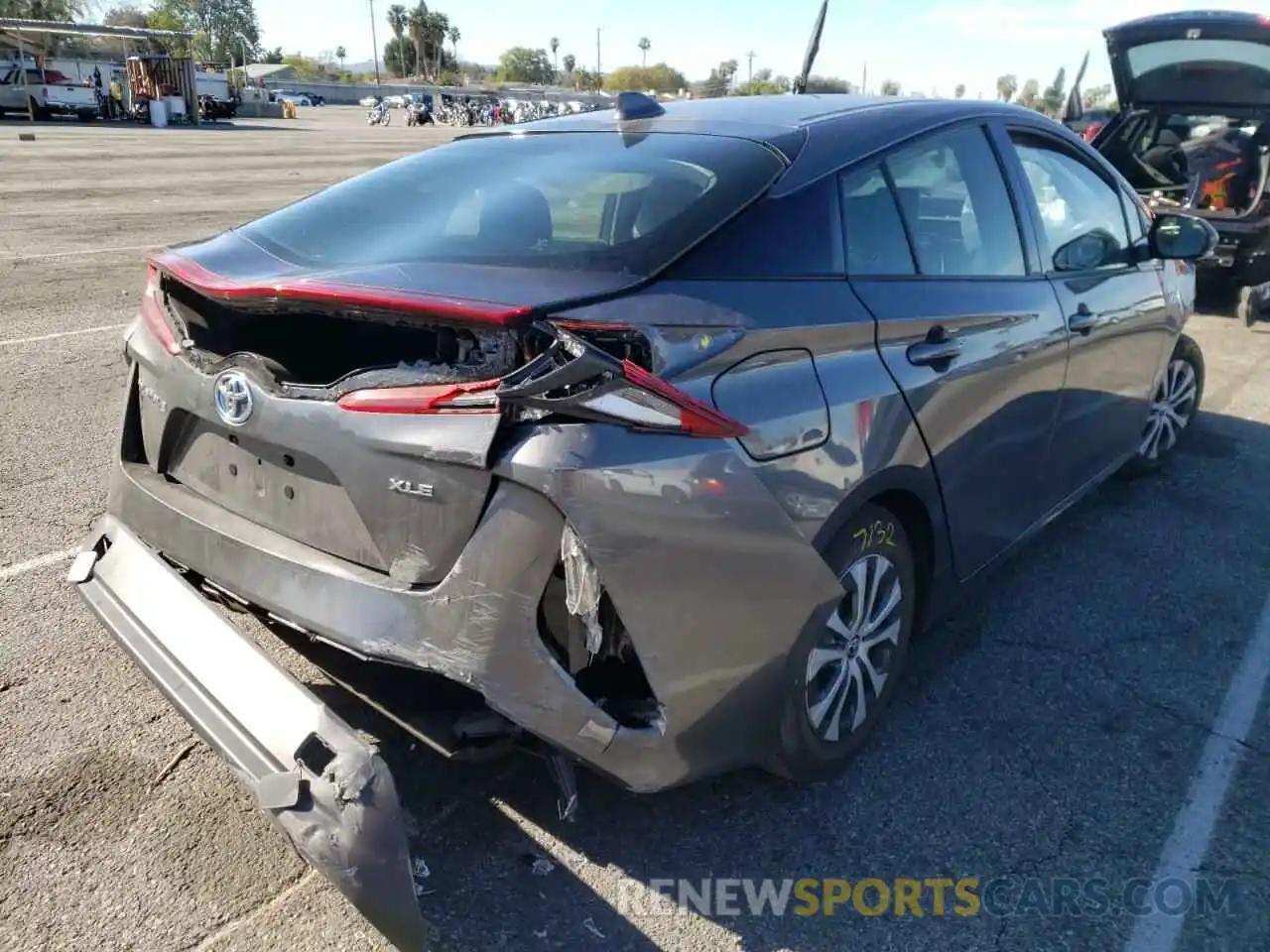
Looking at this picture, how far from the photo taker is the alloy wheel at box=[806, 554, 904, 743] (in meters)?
2.76

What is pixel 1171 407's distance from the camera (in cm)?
551

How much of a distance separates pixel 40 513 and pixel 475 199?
2.72 m

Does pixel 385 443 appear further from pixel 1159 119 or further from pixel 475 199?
pixel 1159 119

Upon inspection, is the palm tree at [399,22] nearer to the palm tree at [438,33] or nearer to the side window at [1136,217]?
the palm tree at [438,33]

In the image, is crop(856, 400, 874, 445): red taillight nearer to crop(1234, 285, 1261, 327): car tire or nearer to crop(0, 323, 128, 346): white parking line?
crop(0, 323, 128, 346): white parking line

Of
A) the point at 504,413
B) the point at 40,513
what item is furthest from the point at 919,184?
the point at 40,513

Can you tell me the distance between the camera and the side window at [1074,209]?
383cm

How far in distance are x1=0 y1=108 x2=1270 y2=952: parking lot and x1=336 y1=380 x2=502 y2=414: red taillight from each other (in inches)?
44.7

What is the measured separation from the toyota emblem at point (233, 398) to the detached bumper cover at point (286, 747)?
45 cm

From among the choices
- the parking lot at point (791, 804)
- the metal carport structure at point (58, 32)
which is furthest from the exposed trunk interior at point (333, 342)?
the metal carport structure at point (58, 32)

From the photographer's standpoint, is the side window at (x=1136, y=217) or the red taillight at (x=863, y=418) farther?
the side window at (x=1136, y=217)

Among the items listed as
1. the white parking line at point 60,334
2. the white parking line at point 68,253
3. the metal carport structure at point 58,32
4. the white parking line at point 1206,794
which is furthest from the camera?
the metal carport structure at point 58,32

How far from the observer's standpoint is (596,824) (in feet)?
9.10

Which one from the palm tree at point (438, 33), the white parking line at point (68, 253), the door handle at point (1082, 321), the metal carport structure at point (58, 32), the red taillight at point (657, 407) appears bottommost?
the white parking line at point (68, 253)
